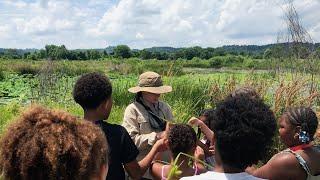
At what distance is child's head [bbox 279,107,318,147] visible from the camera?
347cm

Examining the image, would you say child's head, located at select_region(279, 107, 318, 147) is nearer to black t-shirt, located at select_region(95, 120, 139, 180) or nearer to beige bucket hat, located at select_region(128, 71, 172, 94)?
black t-shirt, located at select_region(95, 120, 139, 180)

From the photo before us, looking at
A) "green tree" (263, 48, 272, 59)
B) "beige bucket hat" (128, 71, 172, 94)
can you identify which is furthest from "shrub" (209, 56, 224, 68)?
"beige bucket hat" (128, 71, 172, 94)

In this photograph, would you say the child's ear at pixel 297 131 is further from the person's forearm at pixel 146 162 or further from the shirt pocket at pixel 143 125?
Answer: the shirt pocket at pixel 143 125

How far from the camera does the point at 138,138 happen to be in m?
4.23

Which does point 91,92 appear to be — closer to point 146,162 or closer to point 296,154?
point 146,162

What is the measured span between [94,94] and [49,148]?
5.04ft

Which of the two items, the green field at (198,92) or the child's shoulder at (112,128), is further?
the green field at (198,92)

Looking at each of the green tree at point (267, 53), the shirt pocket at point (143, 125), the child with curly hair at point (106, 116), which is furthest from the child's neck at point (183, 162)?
the green tree at point (267, 53)

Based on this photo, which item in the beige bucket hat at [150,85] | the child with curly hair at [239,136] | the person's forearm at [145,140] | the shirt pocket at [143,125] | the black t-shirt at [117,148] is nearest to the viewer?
the child with curly hair at [239,136]

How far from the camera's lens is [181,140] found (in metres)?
3.47

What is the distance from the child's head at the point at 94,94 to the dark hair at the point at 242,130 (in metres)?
0.94

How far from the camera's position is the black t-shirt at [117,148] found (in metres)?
3.18

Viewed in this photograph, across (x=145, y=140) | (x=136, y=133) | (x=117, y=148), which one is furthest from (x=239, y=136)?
(x=136, y=133)

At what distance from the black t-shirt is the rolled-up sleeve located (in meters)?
0.89
